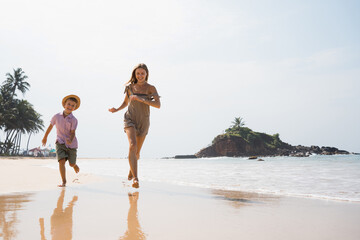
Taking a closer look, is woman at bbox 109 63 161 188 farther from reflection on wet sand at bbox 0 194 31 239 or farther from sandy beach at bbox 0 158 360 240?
reflection on wet sand at bbox 0 194 31 239

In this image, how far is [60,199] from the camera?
3.79 meters

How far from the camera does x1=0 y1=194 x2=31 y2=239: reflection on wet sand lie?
84.1 inches

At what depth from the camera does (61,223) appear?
2.47 m

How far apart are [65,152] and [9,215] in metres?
3.02

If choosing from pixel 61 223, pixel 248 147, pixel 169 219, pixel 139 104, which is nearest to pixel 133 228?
pixel 169 219

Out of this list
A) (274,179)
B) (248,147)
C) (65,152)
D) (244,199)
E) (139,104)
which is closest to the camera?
(244,199)

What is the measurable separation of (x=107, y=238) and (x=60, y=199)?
1.99 metres

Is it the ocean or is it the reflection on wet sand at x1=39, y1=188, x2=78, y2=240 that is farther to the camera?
the ocean

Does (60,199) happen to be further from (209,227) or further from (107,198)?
(209,227)

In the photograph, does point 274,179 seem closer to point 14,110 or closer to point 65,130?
point 65,130

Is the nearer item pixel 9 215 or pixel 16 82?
pixel 9 215

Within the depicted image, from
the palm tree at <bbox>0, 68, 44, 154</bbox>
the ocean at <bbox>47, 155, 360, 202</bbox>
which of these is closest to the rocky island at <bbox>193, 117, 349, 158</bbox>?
the palm tree at <bbox>0, 68, 44, 154</bbox>

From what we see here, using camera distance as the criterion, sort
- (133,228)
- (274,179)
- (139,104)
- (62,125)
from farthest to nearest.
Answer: (274,179)
(62,125)
(139,104)
(133,228)

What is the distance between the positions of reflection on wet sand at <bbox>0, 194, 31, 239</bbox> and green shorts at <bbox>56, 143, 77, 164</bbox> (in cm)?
171
